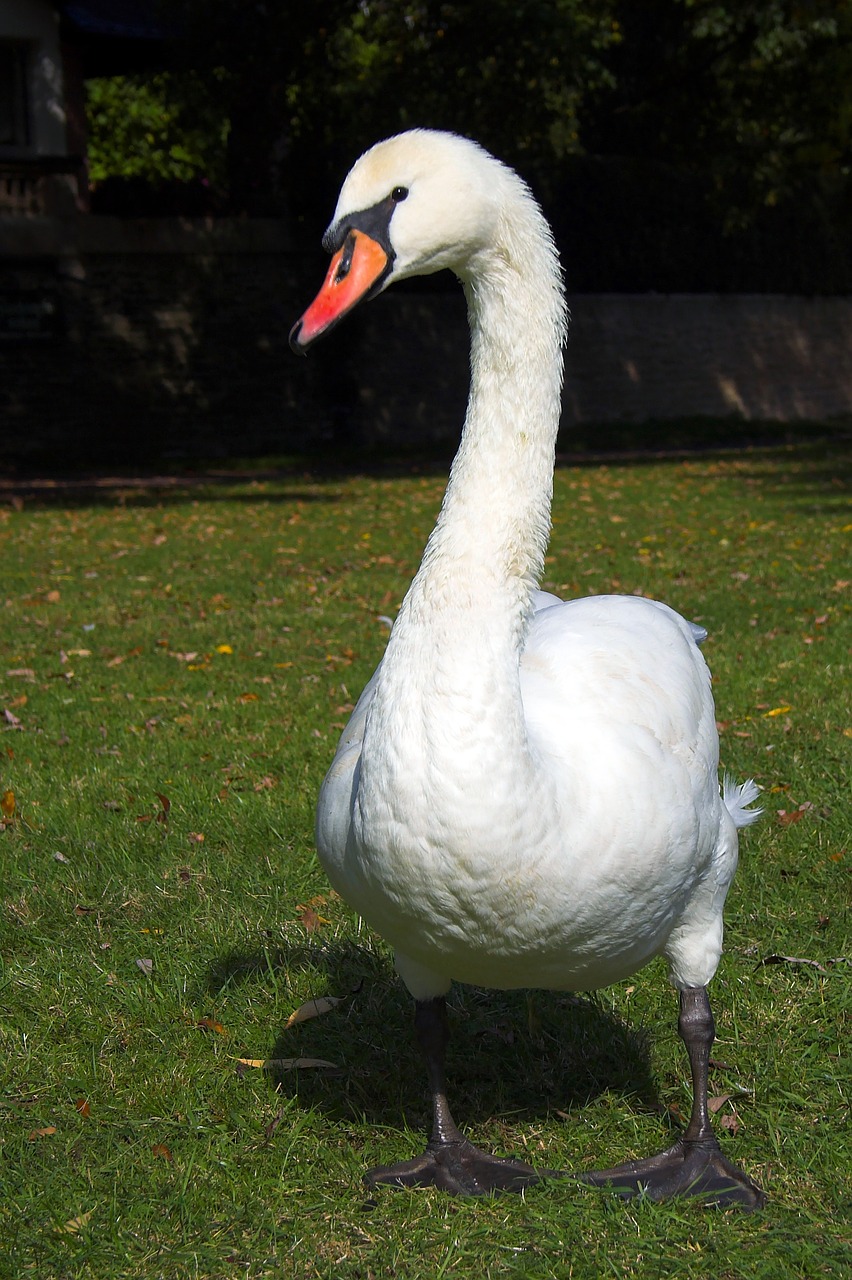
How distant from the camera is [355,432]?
2420 cm

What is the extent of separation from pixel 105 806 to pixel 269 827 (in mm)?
727

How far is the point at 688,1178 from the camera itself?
301cm

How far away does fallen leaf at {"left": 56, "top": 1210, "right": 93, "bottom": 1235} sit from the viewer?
2.86 meters

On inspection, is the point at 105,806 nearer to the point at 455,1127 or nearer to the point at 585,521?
the point at 455,1127

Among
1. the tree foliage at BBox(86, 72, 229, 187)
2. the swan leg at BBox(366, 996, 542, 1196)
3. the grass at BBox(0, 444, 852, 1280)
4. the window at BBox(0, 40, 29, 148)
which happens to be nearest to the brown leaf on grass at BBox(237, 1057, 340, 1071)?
the grass at BBox(0, 444, 852, 1280)

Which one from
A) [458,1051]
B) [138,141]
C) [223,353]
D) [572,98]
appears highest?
[138,141]

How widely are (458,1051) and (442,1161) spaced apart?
574 millimetres

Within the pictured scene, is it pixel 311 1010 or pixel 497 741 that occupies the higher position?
pixel 497 741

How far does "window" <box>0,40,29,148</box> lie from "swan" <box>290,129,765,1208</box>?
72.2ft

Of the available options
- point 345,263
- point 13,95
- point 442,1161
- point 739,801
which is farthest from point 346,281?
point 13,95

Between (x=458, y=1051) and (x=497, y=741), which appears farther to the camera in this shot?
(x=458, y=1051)

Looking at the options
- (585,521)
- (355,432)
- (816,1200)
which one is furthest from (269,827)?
(355,432)

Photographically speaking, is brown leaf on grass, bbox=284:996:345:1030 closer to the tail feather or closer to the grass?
the grass

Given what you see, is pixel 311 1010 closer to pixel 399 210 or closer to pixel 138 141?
pixel 399 210
